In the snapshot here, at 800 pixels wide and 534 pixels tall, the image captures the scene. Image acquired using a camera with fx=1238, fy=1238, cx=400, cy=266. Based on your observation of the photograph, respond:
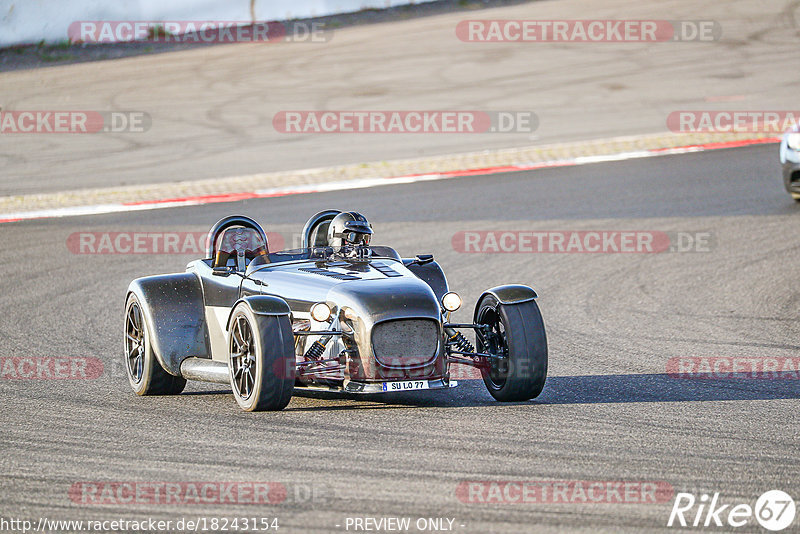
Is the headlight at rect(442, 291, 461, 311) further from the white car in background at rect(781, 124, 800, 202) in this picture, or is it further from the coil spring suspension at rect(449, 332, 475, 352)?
the white car in background at rect(781, 124, 800, 202)

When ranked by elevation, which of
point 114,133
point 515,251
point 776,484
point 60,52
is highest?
point 60,52

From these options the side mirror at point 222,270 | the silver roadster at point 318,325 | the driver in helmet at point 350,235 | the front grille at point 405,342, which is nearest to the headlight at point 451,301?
the silver roadster at point 318,325

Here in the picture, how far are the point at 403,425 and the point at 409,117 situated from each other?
678 inches

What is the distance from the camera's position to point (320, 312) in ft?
25.3

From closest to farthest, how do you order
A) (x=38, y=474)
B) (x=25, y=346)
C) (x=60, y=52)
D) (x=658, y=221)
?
1. (x=38, y=474)
2. (x=25, y=346)
3. (x=658, y=221)
4. (x=60, y=52)

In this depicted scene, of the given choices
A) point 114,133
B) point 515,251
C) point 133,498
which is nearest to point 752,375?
point 133,498

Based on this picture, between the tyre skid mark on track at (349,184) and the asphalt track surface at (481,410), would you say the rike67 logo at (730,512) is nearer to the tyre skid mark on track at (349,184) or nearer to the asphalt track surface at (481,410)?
the asphalt track surface at (481,410)

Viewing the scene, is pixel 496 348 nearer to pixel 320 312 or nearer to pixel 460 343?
pixel 460 343

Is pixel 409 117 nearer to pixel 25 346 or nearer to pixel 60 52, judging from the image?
pixel 60 52

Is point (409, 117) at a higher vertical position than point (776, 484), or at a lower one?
higher

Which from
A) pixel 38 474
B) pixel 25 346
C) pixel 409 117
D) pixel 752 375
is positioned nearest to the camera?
pixel 38 474

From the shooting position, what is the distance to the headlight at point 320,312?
25.3 feet

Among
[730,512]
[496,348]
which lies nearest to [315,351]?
[496,348]

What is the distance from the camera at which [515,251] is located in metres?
14.9
